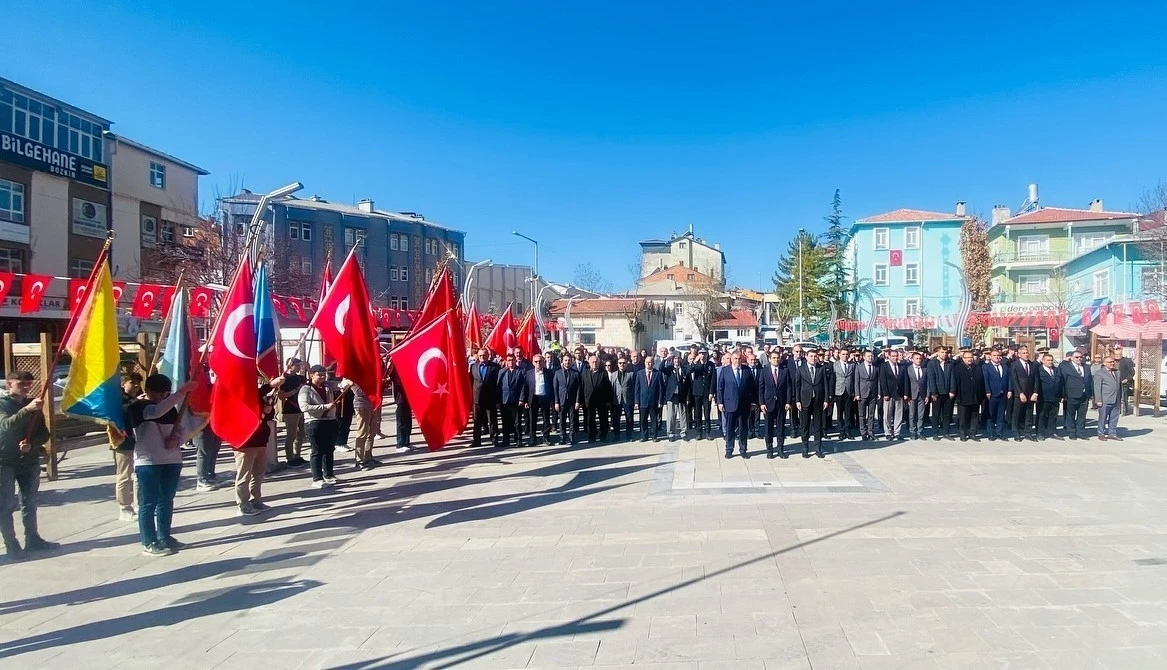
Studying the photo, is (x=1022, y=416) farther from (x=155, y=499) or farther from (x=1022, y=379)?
(x=155, y=499)

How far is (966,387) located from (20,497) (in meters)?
14.1

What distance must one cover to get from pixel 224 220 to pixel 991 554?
3186 cm

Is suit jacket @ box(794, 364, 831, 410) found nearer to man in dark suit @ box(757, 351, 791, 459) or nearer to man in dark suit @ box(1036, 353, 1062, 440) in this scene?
man in dark suit @ box(757, 351, 791, 459)

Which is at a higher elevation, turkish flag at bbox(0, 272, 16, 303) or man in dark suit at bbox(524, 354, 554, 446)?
turkish flag at bbox(0, 272, 16, 303)

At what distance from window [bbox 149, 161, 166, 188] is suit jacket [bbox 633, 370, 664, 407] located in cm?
3679

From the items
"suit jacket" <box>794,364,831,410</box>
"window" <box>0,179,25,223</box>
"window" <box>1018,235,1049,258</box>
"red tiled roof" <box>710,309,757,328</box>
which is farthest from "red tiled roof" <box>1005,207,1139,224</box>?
"window" <box>0,179,25,223</box>

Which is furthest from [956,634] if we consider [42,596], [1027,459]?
[1027,459]

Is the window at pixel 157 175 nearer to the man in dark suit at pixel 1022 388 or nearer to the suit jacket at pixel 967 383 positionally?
the suit jacket at pixel 967 383

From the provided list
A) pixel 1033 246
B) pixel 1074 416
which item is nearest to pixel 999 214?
pixel 1033 246

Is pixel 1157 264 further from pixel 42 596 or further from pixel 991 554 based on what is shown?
pixel 42 596

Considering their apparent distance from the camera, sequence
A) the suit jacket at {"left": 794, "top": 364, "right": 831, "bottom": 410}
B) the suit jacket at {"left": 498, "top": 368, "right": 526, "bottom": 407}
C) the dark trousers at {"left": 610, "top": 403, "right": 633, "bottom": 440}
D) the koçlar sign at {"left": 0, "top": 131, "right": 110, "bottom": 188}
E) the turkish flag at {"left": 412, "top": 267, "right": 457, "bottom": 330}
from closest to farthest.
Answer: the turkish flag at {"left": 412, "top": 267, "right": 457, "bottom": 330}, the suit jacket at {"left": 794, "top": 364, "right": 831, "bottom": 410}, the suit jacket at {"left": 498, "top": 368, "right": 526, "bottom": 407}, the dark trousers at {"left": 610, "top": 403, "right": 633, "bottom": 440}, the koçlar sign at {"left": 0, "top": 131, "right": 110, "bottom": 188}

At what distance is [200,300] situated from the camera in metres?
19.0

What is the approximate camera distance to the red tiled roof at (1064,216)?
149ft

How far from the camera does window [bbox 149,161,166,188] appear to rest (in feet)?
128
